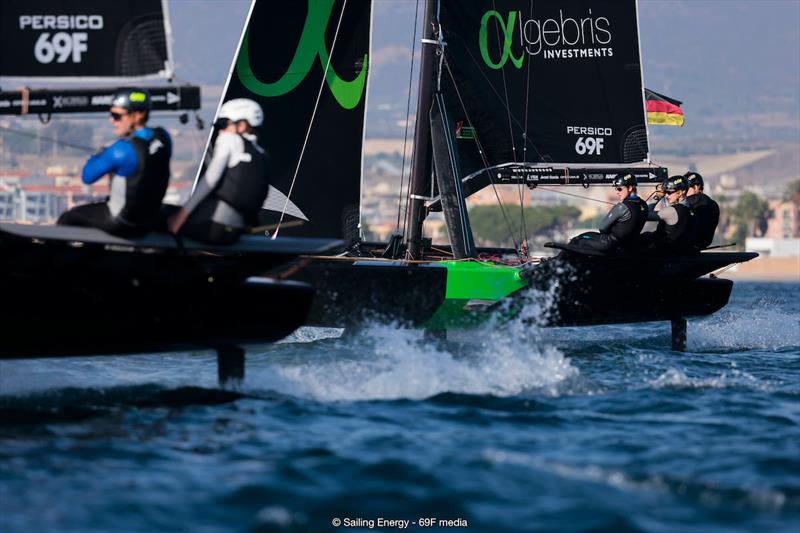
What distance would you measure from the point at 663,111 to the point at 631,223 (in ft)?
21.9

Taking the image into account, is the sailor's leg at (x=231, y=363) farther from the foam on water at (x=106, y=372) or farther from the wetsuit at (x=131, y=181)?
the wetsuit at (x=131, y=181)

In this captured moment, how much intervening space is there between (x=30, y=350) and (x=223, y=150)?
79.5 inches

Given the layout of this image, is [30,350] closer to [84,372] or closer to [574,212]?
[84,372]

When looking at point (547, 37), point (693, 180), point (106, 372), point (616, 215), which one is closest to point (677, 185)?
point (693, 180)

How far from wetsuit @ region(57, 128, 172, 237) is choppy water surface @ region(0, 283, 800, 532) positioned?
1350mm

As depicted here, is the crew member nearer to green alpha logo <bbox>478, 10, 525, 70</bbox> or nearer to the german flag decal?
green alpha logo <bbox>478, 10, 525, 70</bbox>

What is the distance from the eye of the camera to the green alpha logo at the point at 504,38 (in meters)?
18.6

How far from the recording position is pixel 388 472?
7.59m

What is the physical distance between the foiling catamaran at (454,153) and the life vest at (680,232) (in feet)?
0.58

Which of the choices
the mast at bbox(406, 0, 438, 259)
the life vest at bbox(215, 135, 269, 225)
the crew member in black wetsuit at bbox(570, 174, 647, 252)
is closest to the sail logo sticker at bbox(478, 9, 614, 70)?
the mast at bbox(406, 0, 438, 259)

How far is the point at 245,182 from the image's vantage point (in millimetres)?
9859

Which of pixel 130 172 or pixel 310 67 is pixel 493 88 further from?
pixel 130 172

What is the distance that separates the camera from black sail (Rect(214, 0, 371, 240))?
16062 mm

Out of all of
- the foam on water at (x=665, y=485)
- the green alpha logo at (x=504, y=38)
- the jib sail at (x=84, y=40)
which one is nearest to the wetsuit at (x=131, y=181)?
the jib sail at (x=84, y=40)
